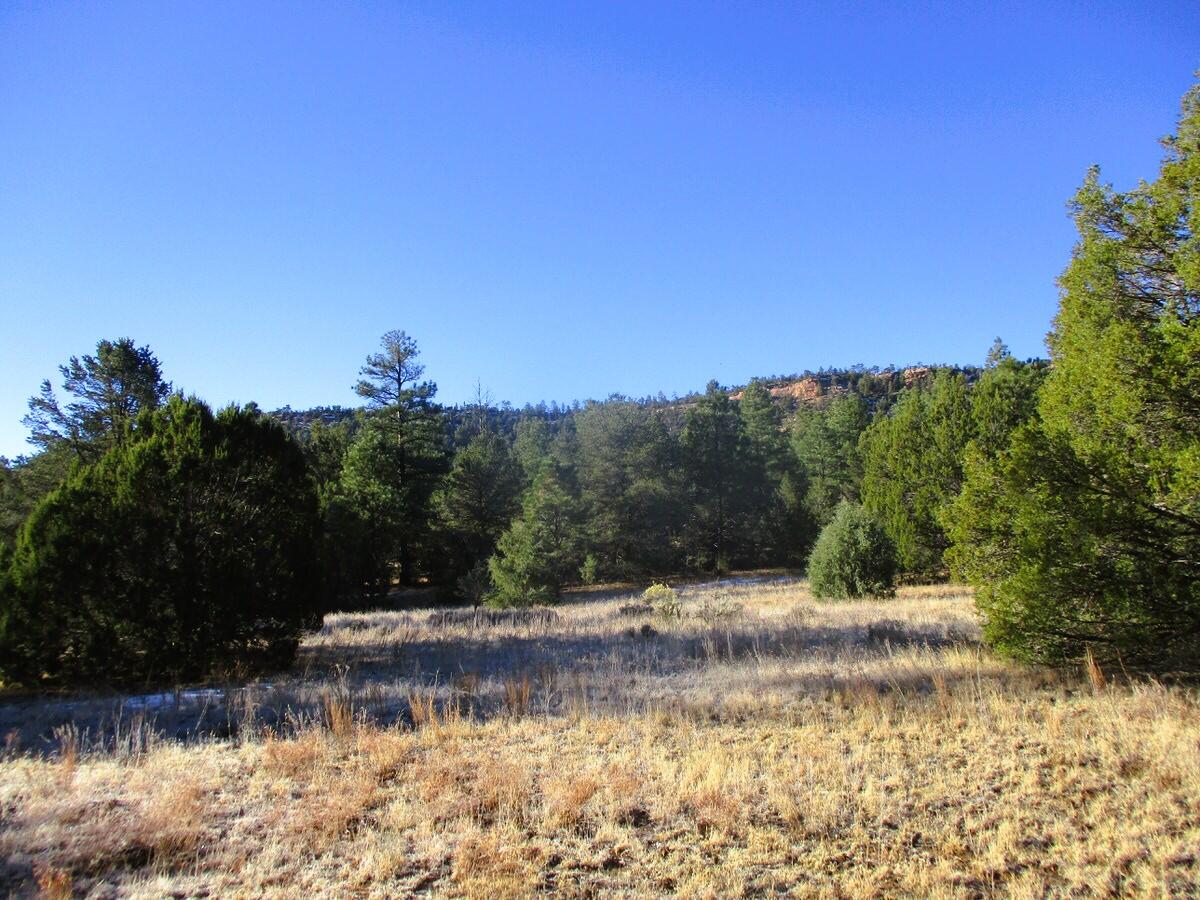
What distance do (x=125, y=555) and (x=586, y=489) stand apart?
35.7 m

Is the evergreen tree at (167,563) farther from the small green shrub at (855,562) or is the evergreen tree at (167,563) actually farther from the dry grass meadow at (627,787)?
the small green shrub at (855,562)

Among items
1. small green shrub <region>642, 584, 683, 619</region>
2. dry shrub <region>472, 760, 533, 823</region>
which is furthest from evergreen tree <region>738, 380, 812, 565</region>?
dry shrub <region>472, 760, 533, 823</region>

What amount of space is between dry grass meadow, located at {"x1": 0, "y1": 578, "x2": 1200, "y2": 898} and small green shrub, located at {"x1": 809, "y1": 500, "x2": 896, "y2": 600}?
11.6 m

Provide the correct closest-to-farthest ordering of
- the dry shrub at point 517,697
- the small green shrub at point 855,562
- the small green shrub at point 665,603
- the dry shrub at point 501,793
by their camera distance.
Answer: the dry shrub at point 501,793
the dry shrub at point 517,697
the small green shrub at point 665,603
the small green shrub at point 855,562

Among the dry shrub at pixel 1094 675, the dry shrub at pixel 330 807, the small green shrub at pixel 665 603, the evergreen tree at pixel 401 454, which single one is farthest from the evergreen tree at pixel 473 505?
the dry shrub at pixel 1094 675

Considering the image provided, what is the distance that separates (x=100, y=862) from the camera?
3949 mm

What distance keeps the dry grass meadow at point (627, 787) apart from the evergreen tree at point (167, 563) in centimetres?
120

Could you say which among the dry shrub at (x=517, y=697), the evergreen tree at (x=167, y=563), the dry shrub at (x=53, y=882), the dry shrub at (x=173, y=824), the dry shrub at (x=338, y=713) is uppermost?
the evergreen tree at (x=167, y=563)

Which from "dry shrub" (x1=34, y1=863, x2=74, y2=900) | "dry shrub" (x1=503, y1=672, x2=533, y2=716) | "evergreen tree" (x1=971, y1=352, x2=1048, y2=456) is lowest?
"dry shrub" (x1=503, y1=672, x2=533, y2=716)

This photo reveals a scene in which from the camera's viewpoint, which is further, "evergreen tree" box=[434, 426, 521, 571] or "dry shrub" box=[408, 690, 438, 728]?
"evergreen tree" box=[434, 426, 521, 571]

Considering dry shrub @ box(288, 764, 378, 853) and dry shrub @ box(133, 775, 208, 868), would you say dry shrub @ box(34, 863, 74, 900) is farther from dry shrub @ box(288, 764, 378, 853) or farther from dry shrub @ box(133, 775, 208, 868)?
dry shrub @ box(288, 764, 378, 853)

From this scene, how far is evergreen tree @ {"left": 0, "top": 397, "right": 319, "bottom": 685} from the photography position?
895cm

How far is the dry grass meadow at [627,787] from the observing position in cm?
375

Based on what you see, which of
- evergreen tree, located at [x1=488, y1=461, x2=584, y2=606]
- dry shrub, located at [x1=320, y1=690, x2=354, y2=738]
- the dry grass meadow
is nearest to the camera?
the dry grass meadow
